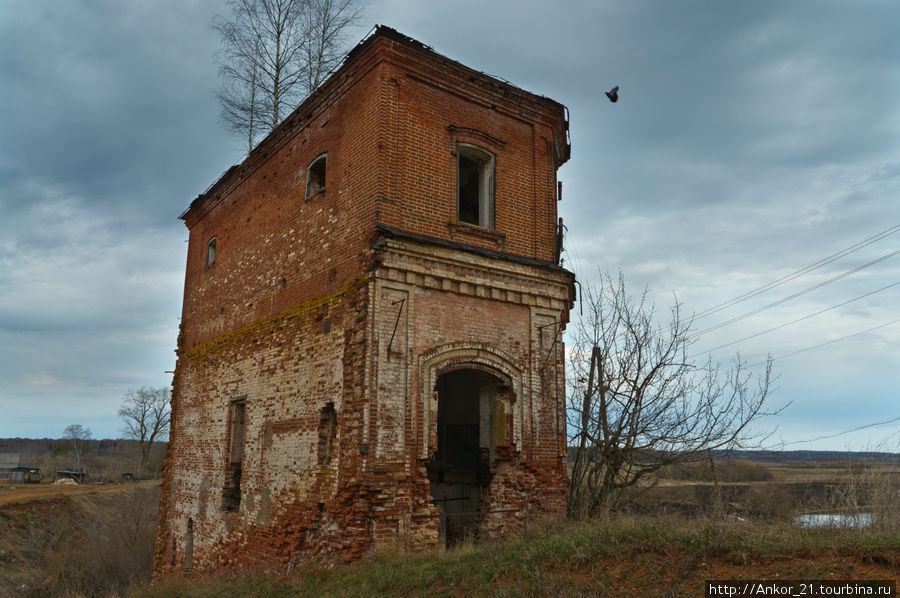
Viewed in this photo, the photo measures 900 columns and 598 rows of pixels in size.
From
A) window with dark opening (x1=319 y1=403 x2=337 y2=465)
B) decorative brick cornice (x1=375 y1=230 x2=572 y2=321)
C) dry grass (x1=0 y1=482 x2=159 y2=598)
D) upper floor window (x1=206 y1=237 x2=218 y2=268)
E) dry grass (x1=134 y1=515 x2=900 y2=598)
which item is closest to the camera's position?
dry grass (x1=134 y1=515 x2=900 y2=598)

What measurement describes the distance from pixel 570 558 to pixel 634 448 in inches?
207

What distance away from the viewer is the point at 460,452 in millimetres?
13844

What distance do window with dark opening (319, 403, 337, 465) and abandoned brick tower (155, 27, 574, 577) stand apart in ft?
0.11

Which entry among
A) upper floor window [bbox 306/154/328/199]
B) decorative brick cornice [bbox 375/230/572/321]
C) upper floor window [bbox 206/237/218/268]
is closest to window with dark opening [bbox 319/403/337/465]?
decorative brick cornice [bbox 375/230/572/321]

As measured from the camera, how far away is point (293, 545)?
1027 centimetres

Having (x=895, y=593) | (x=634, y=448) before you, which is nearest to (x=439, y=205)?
(x=634, y=448)

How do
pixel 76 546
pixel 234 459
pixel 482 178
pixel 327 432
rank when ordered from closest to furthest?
pixel 327 432 < pixel 482 178 < pixel 234 459 < pixel 76 546

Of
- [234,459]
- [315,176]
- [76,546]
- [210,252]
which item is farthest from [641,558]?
→ [76,546]

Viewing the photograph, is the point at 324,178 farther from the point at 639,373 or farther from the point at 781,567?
the point at 781,567

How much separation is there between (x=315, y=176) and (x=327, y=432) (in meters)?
5.27

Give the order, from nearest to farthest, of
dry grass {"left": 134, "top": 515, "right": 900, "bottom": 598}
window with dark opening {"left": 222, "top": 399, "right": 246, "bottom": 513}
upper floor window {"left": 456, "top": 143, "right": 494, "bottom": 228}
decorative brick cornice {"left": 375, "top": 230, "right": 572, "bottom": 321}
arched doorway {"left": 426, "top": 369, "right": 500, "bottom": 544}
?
dry grass {"left": 134, "top": 515, "right": 900, "bottom": 598} → decorative brick cornice {"left": 375, "top": 230, "right": 572, "bottom": 321} → upper floor window {"left": 456, "top": 143, "right": 494, "bottom": 228} → arched doorway {"left": 426, "top": 369, "right": 500, "bottom": 544} → window with dark opening {"left": 222, "top": 399, "right": 246, "bottom": 513}

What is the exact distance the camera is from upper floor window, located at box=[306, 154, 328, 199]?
1223cm

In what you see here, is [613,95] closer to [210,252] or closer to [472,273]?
[472,273]

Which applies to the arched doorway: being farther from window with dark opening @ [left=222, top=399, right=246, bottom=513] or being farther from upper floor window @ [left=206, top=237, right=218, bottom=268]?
upper floor window @ [left=206, top=237, right=218, bottom=268]
